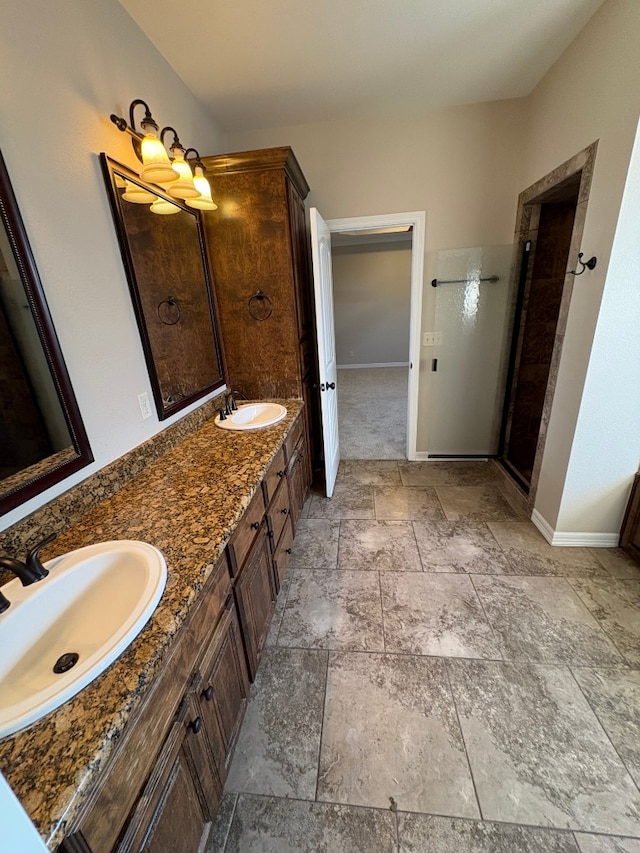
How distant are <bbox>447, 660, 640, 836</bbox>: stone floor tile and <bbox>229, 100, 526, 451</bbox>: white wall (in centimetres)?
277

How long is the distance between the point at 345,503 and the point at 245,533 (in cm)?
144

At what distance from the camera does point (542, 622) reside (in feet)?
5.31

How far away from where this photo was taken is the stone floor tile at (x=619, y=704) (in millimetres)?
1170

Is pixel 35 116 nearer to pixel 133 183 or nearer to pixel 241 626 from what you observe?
pixel 133 183

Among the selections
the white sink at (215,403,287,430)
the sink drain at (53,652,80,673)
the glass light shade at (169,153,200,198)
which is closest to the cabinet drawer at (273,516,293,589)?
the white sink at (215,403,287,430)

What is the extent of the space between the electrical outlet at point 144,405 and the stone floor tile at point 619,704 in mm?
2143

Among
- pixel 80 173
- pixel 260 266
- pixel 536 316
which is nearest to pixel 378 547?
pixel 260 266

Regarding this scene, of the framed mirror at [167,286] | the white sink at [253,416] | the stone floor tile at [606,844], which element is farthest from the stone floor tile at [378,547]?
the framed mirror at [167,286]

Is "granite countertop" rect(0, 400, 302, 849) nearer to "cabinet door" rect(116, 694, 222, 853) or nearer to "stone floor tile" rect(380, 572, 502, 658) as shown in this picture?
"cabinet door" rect(116, 694, 222, 853)

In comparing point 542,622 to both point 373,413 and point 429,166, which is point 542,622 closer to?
point 429,166

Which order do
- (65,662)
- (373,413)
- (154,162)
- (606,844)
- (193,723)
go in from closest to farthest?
(65,662)
(193,723)
(606,844)
(154,162)
(373,413)

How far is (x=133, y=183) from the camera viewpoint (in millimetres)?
1463

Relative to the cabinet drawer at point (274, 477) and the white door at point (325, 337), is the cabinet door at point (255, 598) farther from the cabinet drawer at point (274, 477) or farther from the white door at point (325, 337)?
the white door at point (325, 337)

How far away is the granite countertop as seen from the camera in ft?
1.67
